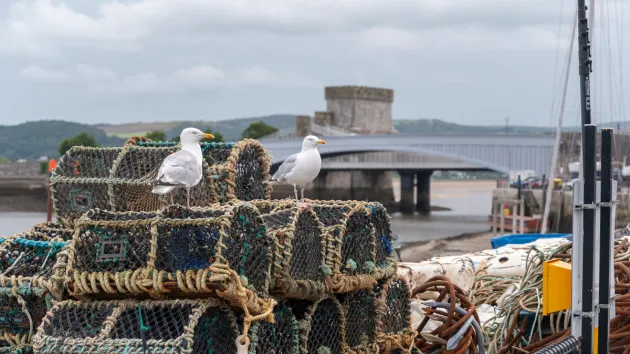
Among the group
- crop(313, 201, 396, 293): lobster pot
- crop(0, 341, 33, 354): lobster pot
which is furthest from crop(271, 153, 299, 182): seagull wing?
crop(0, 341, 33, 354): lobster pot

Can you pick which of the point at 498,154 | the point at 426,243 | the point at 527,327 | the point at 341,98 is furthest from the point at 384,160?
the point at 527,327

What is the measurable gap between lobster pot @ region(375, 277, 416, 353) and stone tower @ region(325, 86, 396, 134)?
71818 mm

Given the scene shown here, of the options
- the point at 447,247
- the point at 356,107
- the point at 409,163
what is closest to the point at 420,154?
the point at 409,163

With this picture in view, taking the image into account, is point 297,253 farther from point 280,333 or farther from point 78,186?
point 78,186

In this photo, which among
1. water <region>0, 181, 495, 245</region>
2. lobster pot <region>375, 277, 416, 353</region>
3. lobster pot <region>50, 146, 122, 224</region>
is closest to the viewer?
lobster pot <region>375, 277, 416, 353</region>

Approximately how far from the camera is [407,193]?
71.4 meters

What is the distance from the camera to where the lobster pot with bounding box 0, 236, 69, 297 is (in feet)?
14.4

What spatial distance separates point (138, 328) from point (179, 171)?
1280mm

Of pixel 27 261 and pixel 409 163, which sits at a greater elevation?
pixel 27 261

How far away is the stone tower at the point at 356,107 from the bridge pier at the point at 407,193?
299 inches

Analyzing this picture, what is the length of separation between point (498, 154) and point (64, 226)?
38686mm

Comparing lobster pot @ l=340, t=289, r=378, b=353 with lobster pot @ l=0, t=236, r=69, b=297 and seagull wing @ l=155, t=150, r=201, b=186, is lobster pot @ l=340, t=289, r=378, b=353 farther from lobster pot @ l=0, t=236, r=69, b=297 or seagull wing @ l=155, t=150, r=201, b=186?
lobster pot @ l=0, t=236, r=69, b=297

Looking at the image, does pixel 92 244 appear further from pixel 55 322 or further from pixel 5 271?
pixel 5 271

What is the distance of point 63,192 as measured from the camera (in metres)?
5.89
